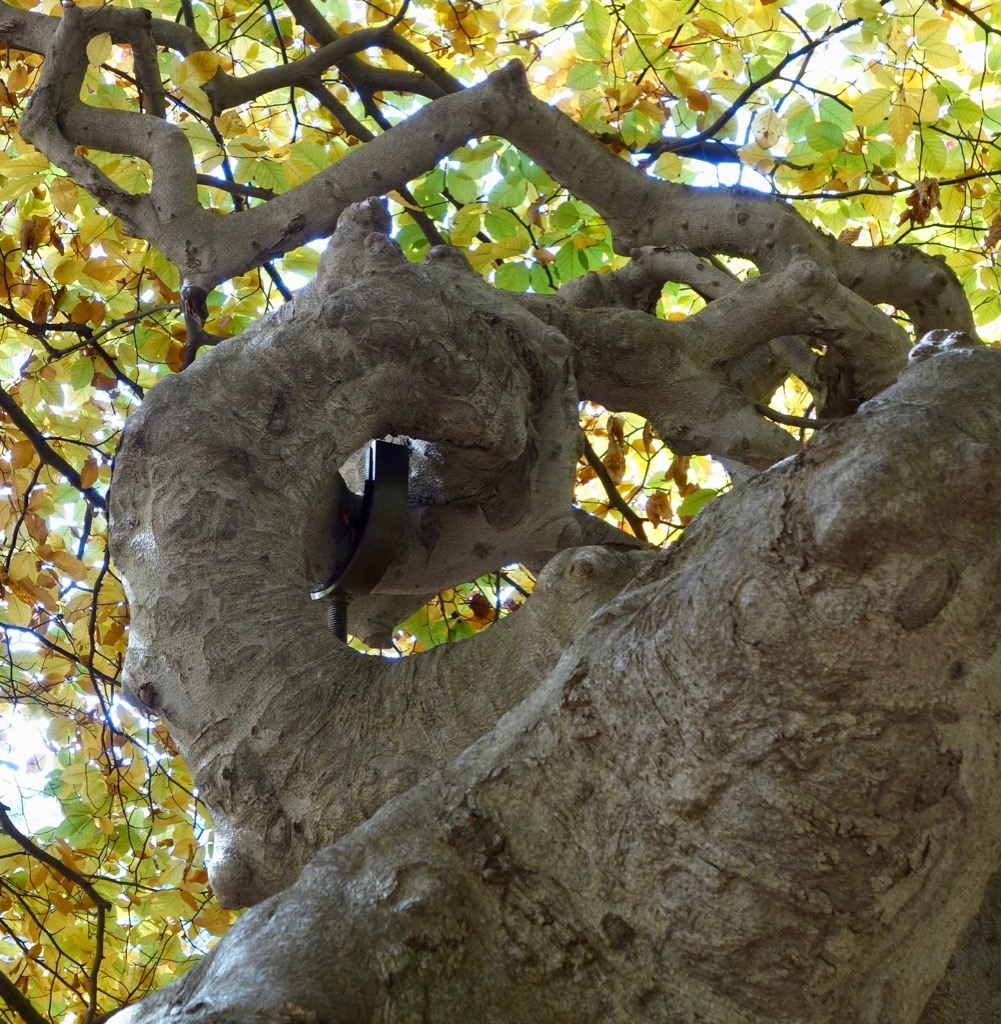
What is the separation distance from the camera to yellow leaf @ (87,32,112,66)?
8.41 feet

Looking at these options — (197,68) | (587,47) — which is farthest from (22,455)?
(587,47)

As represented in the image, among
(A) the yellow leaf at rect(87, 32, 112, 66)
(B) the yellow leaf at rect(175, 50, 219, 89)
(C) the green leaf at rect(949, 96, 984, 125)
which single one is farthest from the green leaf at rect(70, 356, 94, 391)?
(C) the green leaf at rect(949, 96, 984, 125)

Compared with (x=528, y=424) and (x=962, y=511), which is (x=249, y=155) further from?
(x=962, y=511)

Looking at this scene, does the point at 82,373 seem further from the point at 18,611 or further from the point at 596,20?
the point at 596,20

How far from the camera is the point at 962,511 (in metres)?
0.90

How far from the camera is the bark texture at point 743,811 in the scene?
0.90m

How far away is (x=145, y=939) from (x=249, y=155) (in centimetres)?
336

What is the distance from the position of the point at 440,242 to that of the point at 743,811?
9.63 feet

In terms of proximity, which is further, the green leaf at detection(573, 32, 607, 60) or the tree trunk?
the green leaf at detection(573, 32, 607, 60)

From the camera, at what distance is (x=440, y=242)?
362 cm

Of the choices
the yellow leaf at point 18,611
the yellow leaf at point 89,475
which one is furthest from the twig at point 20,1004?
the yellow leaf at point 89,475

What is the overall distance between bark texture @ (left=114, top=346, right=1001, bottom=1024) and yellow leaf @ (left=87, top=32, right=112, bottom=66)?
7.03ft

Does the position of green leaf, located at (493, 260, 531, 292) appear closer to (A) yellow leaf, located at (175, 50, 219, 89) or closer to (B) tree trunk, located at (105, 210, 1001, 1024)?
(A) yellow leaf, located at (175, 50, 219, 89)

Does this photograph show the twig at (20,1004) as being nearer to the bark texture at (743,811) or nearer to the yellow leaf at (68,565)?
the yellow leaf at (68,565)
